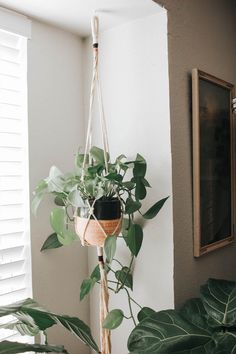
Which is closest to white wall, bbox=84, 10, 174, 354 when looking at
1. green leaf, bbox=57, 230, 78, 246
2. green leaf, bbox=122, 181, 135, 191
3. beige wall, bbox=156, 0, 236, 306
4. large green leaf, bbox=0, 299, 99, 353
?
beige wall, bbox=156, 0, 236, 306

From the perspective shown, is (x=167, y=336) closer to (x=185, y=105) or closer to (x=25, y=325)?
(x=25, y=325)

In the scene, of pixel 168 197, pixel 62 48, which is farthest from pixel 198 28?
pixel 168 197

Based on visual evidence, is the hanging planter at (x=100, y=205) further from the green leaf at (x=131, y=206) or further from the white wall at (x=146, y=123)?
the white wall at (x=146, y=123)

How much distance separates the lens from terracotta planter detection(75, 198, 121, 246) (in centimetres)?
93

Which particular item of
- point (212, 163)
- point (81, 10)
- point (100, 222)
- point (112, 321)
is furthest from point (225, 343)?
point (81, 10)

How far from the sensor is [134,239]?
3.37ft

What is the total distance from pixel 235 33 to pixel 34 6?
96 cm

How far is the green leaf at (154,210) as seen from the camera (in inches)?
40.3

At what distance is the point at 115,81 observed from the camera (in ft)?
3.94

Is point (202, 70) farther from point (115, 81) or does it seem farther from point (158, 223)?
point (158, 223)

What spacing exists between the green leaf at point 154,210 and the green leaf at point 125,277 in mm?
210

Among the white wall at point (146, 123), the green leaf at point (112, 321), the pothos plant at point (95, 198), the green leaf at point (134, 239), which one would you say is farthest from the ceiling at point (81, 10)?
the green leaf at point (112, 321)

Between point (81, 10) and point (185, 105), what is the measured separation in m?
0.48

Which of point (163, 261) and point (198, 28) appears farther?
point (198, 28)
